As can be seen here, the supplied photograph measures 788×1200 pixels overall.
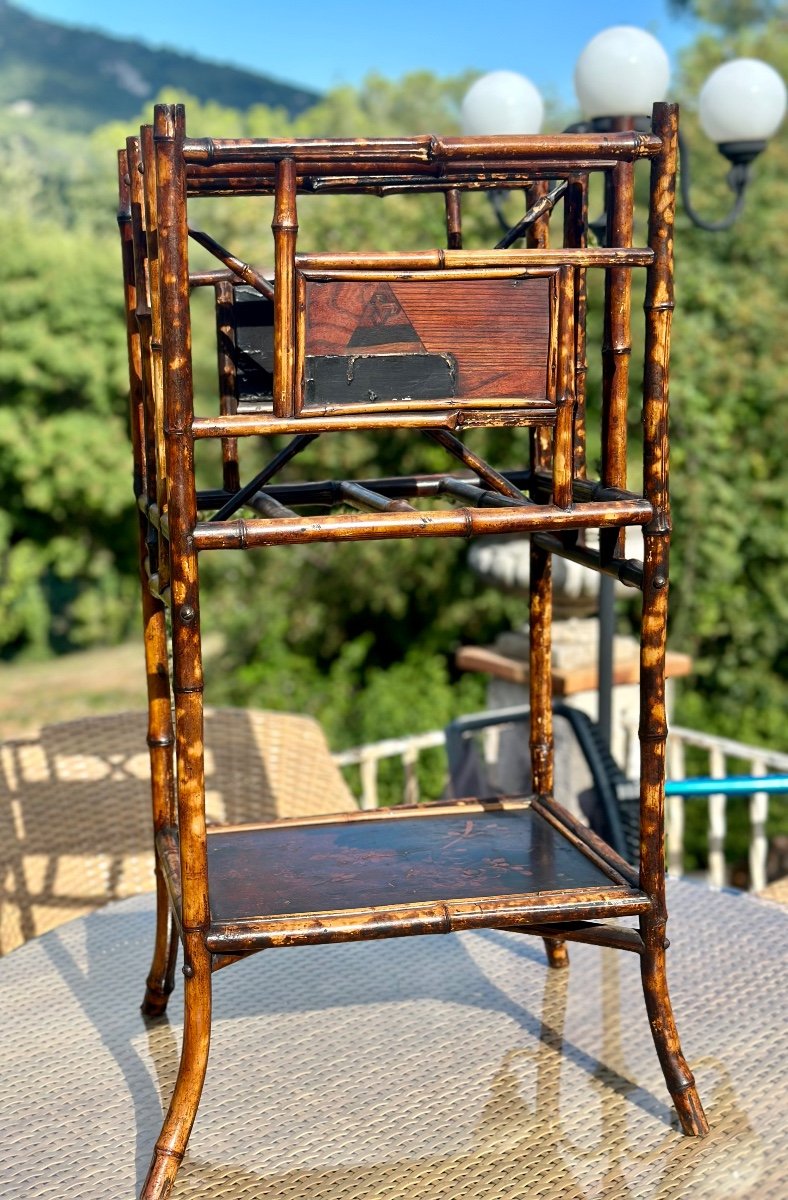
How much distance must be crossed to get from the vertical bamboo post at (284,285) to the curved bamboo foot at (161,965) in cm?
80

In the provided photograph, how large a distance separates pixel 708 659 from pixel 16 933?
5255mm

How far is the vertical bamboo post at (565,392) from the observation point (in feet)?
4.17

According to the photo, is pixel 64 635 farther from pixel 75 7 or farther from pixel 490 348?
pixel 75 7

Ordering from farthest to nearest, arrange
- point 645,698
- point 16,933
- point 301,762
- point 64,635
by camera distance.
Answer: point 64,635 → point 301,762 → point 16,933 → point 645,698

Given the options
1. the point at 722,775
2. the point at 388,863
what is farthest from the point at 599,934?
the point at 722,775

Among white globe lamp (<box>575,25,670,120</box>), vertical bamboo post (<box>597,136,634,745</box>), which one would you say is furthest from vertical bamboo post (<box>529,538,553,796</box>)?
white globe lamp (<box>575,25,670,120</box>)

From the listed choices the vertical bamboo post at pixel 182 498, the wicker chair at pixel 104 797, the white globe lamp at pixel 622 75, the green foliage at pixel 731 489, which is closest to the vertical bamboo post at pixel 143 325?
the vertical bamboo post at pixel 182 498

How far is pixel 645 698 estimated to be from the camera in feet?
4.54

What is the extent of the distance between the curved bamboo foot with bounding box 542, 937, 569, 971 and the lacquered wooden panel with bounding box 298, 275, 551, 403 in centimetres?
94

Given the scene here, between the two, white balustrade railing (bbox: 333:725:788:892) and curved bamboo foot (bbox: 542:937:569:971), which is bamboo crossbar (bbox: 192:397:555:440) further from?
white balustrade railing (bbox: 333:725:788:892)

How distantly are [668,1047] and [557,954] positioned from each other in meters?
0.46

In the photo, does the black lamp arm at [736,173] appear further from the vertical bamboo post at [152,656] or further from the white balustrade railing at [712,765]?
the vertical bamboo post at [152,656]

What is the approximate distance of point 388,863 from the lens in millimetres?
1546

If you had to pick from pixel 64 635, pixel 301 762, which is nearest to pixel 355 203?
pixel 301 762
